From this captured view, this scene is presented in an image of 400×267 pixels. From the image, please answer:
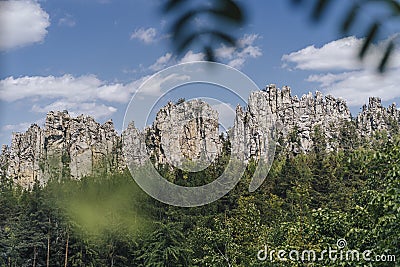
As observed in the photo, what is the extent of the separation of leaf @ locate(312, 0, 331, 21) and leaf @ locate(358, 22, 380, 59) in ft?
0.12

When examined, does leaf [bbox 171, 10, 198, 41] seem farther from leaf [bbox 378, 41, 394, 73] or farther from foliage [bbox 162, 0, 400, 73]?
leaf [bbox 378, 41, 394, 73]

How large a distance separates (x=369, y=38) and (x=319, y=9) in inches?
1.7

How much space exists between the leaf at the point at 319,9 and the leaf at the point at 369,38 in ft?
0.12

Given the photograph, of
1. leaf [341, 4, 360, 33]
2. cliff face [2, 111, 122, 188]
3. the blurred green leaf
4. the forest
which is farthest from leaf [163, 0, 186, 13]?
cliff face [2, 111, 122, 188]

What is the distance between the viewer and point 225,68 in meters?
0.33

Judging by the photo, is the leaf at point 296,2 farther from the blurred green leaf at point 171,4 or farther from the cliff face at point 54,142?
the cliff face at point 54,142

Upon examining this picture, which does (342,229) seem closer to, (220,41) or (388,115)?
(220,41)

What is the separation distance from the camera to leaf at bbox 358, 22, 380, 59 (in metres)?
0.34

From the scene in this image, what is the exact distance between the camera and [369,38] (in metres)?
0.35

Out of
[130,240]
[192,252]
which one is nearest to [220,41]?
[192,252]

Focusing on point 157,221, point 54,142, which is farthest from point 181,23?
point 54,142

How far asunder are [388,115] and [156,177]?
22.5 meters

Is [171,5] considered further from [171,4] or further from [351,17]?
[351,17]

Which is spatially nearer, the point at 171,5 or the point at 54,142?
the point at 171,5
